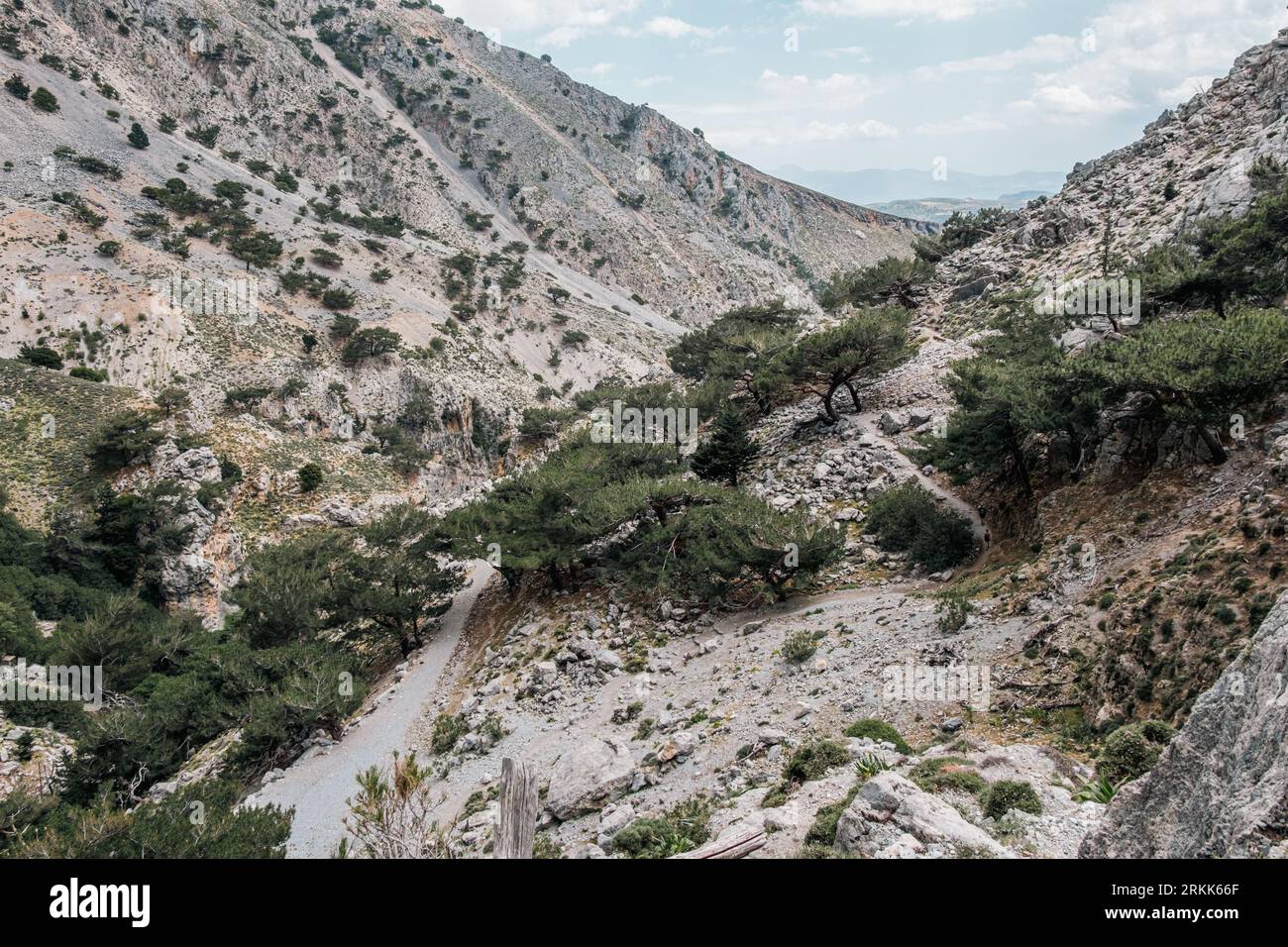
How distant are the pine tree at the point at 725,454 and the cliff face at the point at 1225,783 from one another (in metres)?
25.5

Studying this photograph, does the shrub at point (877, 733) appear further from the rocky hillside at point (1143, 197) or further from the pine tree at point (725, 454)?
the rocky hillside at point (1143, 197)

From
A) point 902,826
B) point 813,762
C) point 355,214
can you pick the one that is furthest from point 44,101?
point 902,826

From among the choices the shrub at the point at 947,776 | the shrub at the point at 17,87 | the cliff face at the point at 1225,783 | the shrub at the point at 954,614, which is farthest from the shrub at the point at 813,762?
the shrub at the point at 17,87

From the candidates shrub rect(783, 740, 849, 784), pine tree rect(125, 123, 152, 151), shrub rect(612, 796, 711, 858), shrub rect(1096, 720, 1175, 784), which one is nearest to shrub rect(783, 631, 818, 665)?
shrub rect(783, 740, 849, 784)

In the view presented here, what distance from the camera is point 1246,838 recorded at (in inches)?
173

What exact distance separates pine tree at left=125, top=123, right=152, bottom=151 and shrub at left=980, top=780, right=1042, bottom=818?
100012 millimetres

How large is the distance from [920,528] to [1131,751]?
13697mm

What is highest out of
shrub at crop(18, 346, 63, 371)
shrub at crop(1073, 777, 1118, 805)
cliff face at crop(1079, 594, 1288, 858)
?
shrub at crop(18, 346, 63, 371)

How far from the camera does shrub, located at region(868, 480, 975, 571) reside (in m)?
23.0

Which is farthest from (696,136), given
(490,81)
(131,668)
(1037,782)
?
(1037,782)

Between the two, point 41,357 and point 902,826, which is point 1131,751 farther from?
point 41,357

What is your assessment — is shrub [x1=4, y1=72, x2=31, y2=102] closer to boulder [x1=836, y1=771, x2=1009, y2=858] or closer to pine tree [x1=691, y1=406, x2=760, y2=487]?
pine tree [x1=691, y1=406, x2=760, y2=487]

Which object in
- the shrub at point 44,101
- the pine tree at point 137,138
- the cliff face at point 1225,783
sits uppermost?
the shrub at point 44,101

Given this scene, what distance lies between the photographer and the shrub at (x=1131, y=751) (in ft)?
32.6
